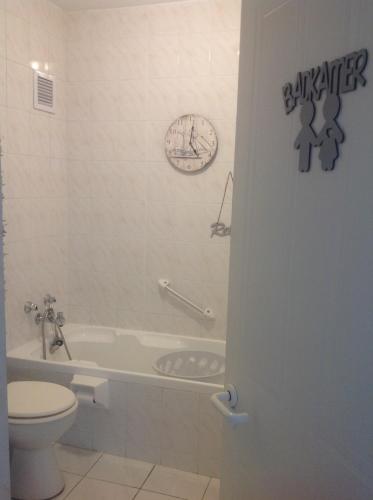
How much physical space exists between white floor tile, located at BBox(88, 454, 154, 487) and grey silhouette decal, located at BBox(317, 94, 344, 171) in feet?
7.19

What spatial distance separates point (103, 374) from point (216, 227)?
1.24 m

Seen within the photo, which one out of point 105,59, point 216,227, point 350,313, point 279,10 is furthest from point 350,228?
point 105,59

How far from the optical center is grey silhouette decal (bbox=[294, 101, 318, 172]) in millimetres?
886

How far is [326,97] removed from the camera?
84cm

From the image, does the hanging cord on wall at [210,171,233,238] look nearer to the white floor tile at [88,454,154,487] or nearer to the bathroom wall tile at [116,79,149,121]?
the bathroom wall tile at [116,79,149,121]

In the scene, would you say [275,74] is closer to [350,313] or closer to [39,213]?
[350,313]

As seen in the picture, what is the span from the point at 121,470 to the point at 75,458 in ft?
1.00

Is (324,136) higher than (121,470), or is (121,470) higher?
(324,136)

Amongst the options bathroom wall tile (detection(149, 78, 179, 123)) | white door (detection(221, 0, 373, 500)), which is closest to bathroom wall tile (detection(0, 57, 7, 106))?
bathroom wall tile (detection(149, 78, 179, 123))

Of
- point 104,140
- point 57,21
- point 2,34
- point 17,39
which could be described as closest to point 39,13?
point 57,21

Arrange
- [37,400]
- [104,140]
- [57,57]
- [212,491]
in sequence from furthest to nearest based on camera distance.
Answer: [104,140] < [57,57] < [212,491] < [37,400]

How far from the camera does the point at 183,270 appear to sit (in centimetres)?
321

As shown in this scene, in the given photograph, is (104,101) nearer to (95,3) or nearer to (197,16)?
(95,3)

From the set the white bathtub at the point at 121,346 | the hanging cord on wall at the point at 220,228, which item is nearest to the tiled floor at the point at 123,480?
the white bathtub at the point at 121,346
